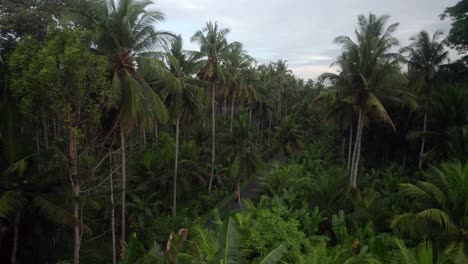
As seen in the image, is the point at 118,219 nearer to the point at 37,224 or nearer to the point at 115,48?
the point at 37,224

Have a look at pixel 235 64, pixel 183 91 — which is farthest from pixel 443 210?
pixel 235 64

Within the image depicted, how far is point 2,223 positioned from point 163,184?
1077 cm

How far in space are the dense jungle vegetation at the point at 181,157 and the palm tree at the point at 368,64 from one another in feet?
0.22

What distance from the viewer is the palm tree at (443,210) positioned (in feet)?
30.1

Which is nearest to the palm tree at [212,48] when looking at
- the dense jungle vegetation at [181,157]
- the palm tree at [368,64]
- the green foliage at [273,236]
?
the dense jungle vegetation at [181,157]

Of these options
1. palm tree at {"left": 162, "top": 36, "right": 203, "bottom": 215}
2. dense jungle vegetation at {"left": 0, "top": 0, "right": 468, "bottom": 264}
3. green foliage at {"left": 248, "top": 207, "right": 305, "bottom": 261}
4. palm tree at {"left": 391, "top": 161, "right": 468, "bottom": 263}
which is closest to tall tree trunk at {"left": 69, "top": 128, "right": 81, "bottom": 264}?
dense jungle vegetation at {"left": 0, "top": 0, "right": 468, "bottom": 264}

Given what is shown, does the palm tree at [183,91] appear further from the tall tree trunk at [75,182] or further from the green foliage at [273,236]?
the green foliage at [273,236]

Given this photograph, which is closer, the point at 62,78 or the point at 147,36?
the point at 62,78

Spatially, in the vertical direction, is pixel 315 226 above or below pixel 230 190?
above

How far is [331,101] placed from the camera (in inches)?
711

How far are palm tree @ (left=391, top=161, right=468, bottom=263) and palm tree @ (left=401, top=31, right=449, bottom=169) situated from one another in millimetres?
12452

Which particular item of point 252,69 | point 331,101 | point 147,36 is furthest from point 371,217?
point 252,69

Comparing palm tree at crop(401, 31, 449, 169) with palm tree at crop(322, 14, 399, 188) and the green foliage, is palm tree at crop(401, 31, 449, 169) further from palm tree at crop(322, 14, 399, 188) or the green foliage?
the green foliage

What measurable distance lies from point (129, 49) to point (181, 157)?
13.1 meters
